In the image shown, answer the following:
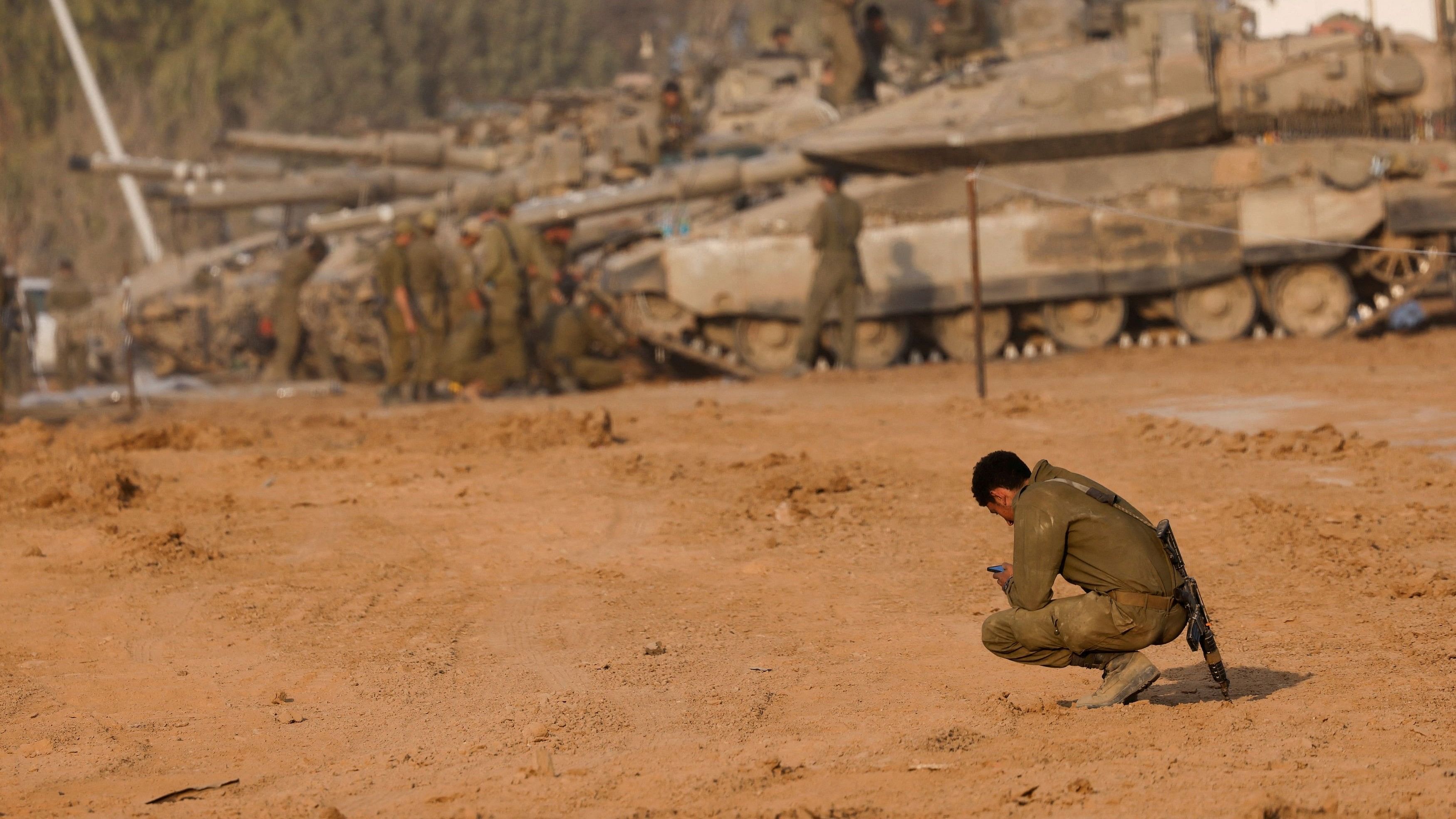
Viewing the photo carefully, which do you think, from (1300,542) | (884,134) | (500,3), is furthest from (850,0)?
(500,3)

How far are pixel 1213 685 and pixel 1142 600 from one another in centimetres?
58

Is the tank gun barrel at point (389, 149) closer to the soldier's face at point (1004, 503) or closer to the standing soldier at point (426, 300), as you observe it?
the standing soldier at point (426, 300)

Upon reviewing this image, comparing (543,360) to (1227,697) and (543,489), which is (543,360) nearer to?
(543,489)

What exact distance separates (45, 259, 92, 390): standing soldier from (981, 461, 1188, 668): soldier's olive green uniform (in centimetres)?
1940

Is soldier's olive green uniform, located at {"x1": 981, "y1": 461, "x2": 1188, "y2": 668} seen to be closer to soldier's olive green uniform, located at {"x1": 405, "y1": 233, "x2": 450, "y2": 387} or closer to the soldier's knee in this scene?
the soldier's knee

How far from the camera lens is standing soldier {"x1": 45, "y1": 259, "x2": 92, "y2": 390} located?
74.5 feet

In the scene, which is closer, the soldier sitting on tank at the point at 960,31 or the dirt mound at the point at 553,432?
the dirt mound at the point at 553,432

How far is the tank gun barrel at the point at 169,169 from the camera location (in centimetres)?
2469

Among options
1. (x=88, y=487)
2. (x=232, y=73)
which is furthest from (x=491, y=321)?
(x=232, y=73)

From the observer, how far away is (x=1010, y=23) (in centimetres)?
1953

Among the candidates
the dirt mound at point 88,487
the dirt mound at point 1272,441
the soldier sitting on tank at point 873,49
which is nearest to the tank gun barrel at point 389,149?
the soldier sitting on tank at point 873,49

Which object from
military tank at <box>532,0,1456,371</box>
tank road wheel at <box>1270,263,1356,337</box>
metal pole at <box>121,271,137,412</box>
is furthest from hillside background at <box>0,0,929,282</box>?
tank road wheel at <box>1270,263,1356,337</box>

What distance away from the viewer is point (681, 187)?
18.5 meters

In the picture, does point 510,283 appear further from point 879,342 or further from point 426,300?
point 879,342
